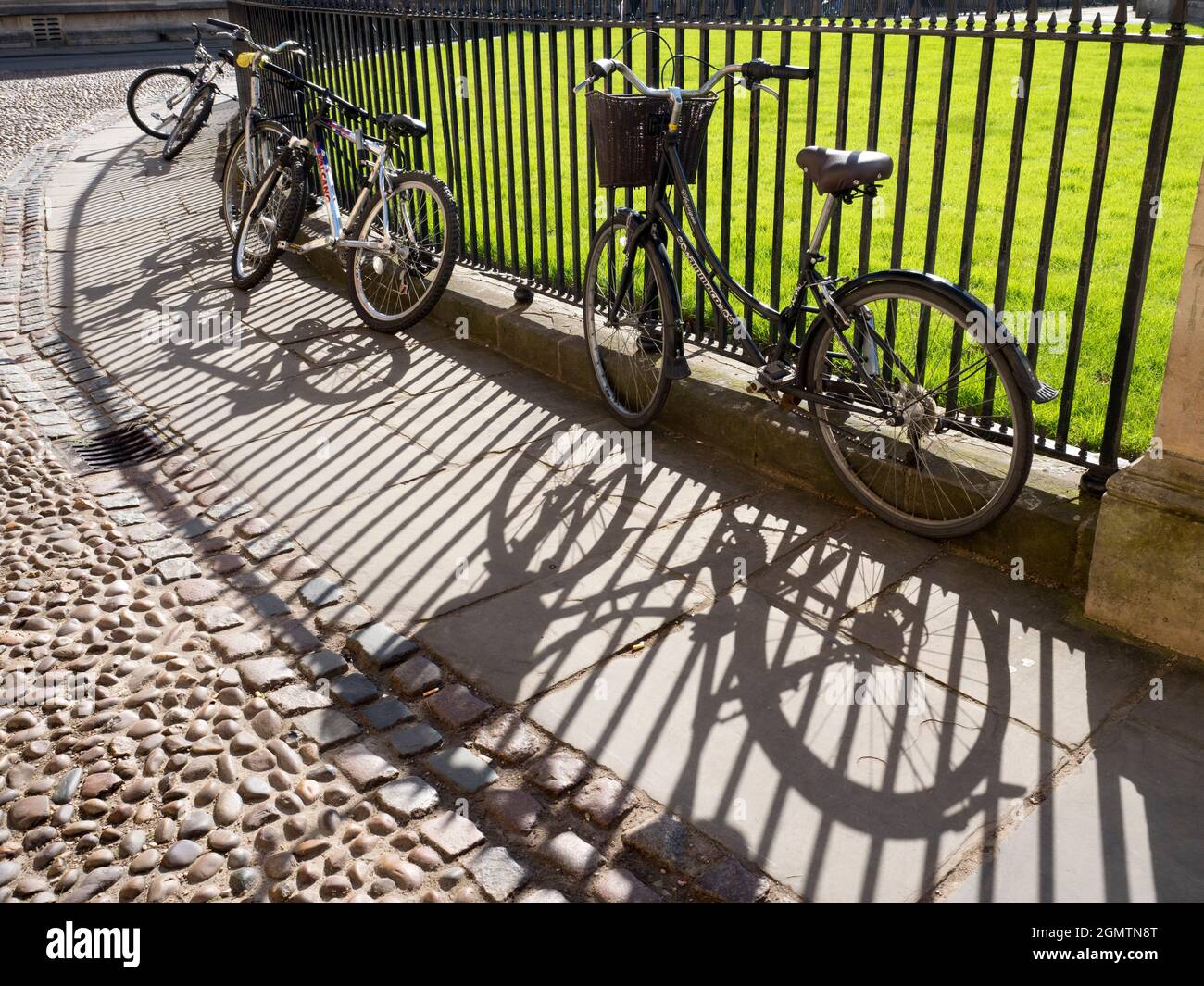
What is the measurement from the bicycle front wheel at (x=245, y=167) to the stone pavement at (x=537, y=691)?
2986 mm

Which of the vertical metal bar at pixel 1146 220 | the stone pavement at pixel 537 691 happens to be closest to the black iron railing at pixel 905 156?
the vertical metal bar at pixel 1146 220

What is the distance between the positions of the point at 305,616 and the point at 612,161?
7.43 ft

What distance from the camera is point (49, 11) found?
27.0 metres

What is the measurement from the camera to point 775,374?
451 centimetres

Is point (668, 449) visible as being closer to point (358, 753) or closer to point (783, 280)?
point (783, 280)

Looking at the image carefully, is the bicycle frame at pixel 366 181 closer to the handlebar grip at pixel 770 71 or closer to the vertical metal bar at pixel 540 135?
the vertical metal bar at pixel 540 135

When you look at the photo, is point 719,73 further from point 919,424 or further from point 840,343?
point 919,424

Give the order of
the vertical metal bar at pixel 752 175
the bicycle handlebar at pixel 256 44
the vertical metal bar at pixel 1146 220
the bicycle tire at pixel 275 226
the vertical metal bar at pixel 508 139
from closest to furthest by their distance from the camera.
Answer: the vertical metal bar at pixel 1146 220, the vertical metal bar at pixel 752 175, the vertical metal bar at pixel 508 139, the bicycle tire at pixel 275 226, the bicycle handlebar at pixel 256 44

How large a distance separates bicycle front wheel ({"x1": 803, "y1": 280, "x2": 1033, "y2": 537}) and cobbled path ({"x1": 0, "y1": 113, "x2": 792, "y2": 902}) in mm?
1739

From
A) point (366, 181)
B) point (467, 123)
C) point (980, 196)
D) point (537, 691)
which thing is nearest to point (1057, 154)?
point (537, 691)

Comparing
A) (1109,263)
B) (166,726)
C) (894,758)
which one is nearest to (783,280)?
(1109,263)
